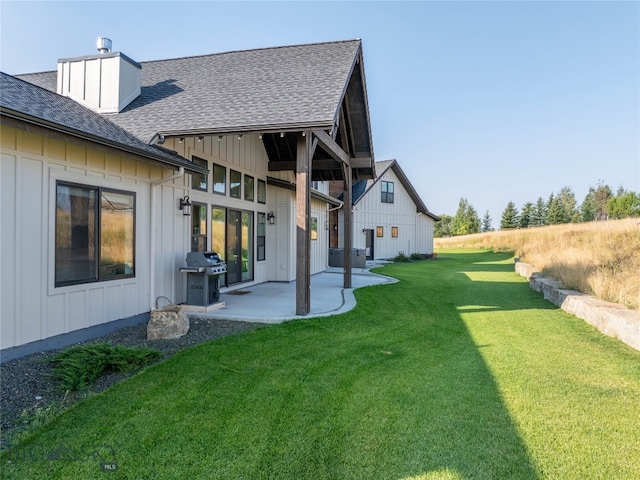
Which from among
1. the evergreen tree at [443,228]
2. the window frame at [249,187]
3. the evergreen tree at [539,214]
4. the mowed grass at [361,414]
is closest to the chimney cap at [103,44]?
the window frame at [249,187]

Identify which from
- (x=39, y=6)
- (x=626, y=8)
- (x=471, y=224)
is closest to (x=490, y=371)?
(x=39, y=6)

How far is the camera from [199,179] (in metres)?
7.85

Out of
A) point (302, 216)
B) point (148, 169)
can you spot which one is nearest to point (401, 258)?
point (302, 216)

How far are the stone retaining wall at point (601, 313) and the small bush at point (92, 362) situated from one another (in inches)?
246

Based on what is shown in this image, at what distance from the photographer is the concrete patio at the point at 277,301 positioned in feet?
21.2

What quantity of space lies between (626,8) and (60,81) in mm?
14816

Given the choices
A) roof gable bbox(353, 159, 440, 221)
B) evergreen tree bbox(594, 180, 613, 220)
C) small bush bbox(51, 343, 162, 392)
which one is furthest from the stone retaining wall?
evergreen tree bbox(594, 180, 613, 220)

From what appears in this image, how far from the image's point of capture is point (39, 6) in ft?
24.2

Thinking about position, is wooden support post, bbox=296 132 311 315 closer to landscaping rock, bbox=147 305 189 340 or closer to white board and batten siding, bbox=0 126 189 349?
landscaping rock, bbox=147 305 189 340

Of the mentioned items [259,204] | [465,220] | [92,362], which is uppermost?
[465,220]

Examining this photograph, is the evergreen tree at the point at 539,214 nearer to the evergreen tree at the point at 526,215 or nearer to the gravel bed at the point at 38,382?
the evergreen tree at the point at 526,215

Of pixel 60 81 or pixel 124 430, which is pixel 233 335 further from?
pixel 60 81

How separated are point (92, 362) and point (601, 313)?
7211 mm

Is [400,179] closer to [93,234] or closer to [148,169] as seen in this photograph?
[148,169]
